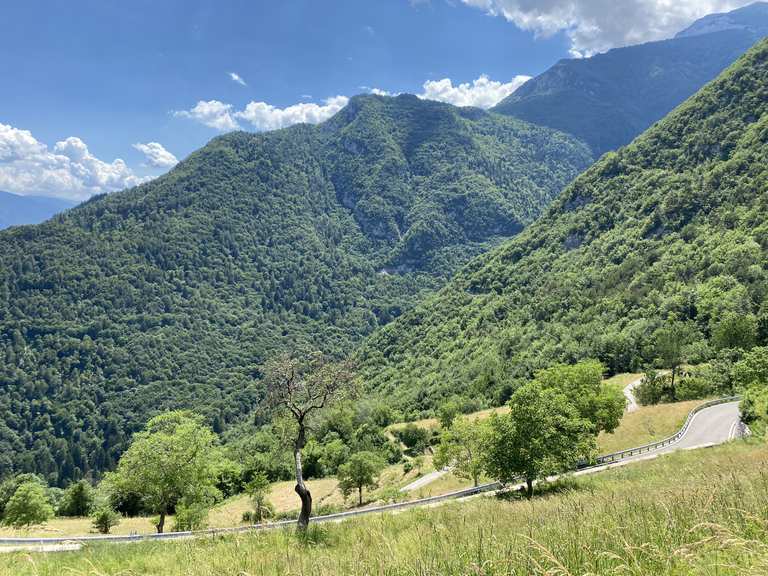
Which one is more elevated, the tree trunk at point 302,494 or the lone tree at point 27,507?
the tree trunk at point 302,494

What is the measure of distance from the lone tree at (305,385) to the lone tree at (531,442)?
45.3 feet

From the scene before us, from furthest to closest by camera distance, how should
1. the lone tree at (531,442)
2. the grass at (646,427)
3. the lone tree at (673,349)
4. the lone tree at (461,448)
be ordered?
the lone tree at (673,349), the grass at (646,427), the lone tree at (461,448), the lone tree at (531,442)

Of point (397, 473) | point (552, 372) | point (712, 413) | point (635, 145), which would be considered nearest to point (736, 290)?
point (712, 413)

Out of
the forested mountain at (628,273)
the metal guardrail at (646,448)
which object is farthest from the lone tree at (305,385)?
the forested mountain at (628,273)

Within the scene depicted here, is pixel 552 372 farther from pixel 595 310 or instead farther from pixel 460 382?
pixel 595 310

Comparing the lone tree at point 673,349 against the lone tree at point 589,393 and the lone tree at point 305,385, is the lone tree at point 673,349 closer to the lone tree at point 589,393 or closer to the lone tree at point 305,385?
the lone tree at point 589,393

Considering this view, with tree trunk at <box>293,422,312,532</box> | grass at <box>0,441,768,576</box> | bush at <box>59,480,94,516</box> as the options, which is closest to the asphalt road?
tree trunk at <box>293,422,312,532</box>

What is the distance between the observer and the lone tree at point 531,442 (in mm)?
25150

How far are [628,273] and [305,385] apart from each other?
12526 centimetres

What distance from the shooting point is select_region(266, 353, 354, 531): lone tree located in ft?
51.3

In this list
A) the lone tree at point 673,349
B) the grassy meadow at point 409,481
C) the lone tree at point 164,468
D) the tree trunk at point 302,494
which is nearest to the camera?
the tree trunk at point 302,494

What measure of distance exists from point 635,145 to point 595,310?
10920 centimetres

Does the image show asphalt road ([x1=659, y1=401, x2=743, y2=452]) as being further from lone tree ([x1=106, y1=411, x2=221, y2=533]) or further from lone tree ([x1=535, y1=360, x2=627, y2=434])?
lone tree ([x1=106, y1=411, x2=221, y2=533])

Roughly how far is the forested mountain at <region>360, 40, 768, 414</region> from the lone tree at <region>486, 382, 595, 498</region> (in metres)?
49.9
